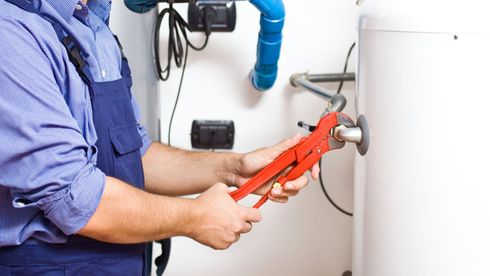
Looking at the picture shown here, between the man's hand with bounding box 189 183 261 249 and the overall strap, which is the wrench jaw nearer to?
the man's hand with bounding box 189 183 261 249

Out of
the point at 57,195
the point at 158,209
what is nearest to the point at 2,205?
the point at 57,195

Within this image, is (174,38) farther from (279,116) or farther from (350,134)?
(350,134)

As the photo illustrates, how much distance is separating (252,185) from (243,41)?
58 cm

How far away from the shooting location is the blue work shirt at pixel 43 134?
0.64 meters

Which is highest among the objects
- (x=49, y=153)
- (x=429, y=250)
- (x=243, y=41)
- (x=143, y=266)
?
(x=243, y=41)

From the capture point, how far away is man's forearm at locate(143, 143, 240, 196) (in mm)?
1129

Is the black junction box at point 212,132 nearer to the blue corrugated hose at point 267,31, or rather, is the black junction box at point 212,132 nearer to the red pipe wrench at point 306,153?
the blue corrugated hose at point 267,31

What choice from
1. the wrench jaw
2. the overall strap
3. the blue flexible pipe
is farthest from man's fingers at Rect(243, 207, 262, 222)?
the blue flexible pipe

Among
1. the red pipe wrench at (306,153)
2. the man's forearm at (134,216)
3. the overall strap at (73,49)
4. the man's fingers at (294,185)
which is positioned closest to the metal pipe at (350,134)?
the red pipe wrench at (306,153)

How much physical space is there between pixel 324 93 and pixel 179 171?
35cm

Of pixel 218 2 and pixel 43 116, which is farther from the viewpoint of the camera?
pixel 218 2

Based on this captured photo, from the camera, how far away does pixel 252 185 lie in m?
0.89

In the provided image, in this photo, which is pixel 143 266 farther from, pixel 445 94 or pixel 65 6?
pixel 445 94

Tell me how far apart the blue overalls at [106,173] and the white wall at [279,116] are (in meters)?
0.48
